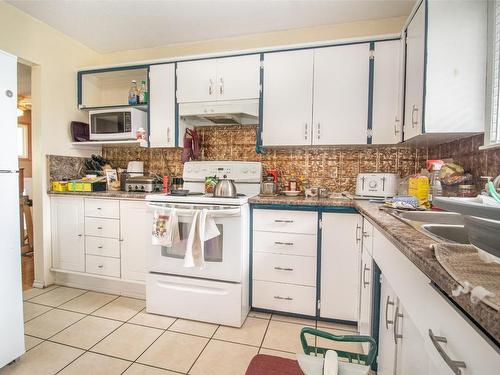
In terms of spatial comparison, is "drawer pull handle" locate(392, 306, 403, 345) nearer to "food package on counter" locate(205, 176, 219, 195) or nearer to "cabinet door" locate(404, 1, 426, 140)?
"cabinet door" locate(404, 1, 426, 140)

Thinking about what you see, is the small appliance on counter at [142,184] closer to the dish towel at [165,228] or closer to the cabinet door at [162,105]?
the cabinet door at [162,105]

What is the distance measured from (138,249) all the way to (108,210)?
46 cm

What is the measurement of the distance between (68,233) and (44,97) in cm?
132

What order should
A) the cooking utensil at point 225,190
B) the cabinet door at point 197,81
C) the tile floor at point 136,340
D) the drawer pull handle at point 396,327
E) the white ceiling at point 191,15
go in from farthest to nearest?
the cabinet door at point 197,81, the white ceiling at point 191,15, the cooking utensil at point 225,190, the tile floor at point 136,340, the drawer pull handle at point 396,327

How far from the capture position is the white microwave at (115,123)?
2.70 metres

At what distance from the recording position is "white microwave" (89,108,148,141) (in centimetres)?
270

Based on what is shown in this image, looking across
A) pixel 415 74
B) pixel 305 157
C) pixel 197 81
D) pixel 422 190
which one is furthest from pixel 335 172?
pixel 197 81

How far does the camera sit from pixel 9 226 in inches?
59.4

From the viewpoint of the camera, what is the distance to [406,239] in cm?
84

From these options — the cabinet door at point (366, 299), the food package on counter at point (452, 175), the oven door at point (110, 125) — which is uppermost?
the oven door at point (110, 125)

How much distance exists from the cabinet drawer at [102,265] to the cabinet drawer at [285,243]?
132 cm

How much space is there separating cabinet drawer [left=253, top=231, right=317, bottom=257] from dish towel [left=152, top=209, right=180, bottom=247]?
23.5 inches

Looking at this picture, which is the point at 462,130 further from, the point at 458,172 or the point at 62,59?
the point at 62,59

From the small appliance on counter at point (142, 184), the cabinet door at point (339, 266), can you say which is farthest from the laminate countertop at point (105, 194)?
the cabinet door at point (339, 266)
